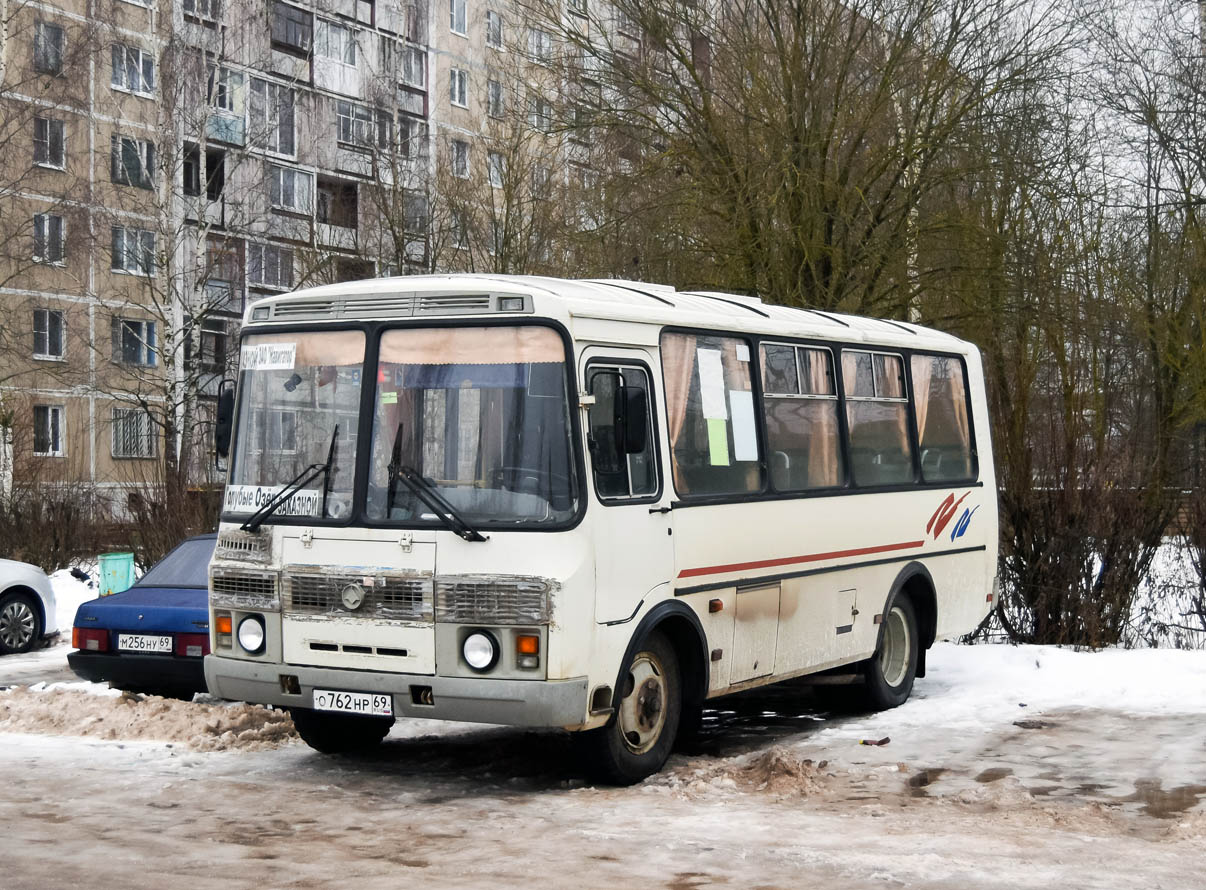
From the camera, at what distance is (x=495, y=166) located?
132 feet

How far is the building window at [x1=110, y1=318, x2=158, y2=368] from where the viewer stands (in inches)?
2039

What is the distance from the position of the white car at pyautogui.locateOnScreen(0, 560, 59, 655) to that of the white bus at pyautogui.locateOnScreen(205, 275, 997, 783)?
7.40 meters

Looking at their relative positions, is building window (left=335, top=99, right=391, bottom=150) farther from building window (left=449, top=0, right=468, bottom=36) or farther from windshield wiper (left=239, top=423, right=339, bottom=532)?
windshield wiper (left=239, top=423, right=339, bottom=532)

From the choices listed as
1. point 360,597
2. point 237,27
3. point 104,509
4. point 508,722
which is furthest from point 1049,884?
point 237,27

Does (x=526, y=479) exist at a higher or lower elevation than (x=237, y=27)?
lower

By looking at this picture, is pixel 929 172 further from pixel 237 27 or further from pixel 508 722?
pixel 237 27

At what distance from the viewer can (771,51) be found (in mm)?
23703

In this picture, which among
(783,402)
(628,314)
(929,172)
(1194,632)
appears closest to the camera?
(628,314)

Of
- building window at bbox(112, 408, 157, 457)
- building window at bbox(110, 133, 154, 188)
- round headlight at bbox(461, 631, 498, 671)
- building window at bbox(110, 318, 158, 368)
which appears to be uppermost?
building window at bbox(110, 133, 154, 188)

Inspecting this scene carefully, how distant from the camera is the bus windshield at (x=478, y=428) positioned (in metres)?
9.10

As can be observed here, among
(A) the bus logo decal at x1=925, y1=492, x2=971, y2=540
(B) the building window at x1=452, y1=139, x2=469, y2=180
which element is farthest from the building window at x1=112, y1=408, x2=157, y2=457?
(A) the bus logo decal at x1=925, y1=492, x2=971, y2=540

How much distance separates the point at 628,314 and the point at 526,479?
126cm

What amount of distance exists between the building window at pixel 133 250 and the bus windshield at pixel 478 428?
32.5 m

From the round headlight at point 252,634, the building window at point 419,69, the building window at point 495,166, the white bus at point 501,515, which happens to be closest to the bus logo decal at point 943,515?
the white bus at point 501,515
